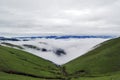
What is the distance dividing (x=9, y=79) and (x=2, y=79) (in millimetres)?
4815

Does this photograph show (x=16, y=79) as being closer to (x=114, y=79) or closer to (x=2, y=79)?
(x=2, y=79)

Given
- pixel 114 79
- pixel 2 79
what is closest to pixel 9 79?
pixel 2 79

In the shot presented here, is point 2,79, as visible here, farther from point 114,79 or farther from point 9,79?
point 114,79

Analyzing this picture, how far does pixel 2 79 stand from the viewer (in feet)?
607

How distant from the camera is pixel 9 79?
616 feet

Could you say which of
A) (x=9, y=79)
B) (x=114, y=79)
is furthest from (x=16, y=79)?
(x=114, y=79)

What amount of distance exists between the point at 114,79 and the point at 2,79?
7111 centimetres

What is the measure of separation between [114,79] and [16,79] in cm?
6349

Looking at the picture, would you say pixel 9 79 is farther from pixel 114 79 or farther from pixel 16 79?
pixel 114 79

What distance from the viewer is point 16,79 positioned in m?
195

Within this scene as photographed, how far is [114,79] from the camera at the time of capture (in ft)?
632

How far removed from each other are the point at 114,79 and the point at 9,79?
67017mm
